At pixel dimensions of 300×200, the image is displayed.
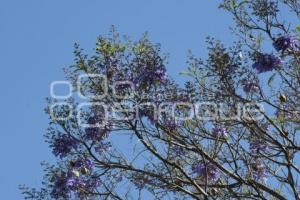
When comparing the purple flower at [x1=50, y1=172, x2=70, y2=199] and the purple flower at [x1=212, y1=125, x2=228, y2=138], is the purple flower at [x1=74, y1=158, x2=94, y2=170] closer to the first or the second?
the purple flower at [x1=50, y1=172, x2=70, y2=199]

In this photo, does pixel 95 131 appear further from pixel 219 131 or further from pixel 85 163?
pixel 219 131

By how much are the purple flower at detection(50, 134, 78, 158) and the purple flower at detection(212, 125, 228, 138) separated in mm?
1495

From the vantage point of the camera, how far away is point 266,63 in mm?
8336

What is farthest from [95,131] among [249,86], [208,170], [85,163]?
[249,86]

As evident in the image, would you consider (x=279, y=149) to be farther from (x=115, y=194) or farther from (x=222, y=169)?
(x=115, y=194)

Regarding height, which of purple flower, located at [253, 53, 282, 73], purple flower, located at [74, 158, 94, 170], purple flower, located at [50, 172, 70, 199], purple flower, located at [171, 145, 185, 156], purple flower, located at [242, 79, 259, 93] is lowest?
purple flower, located at [50, 172, 70, 199]

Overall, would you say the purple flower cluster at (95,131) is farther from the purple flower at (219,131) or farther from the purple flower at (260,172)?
the purple flower at (260,172)

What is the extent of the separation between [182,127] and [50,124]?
1430 millimetres

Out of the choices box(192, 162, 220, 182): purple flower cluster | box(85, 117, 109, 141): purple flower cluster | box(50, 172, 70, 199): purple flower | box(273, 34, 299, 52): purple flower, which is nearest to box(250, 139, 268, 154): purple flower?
box(192, 162, 220, 182): purple flower cluster

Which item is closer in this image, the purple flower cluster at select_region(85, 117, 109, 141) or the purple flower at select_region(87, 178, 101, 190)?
the purple flower cluster at select_region(85, 117, 109, 141)

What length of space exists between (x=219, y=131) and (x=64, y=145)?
168 cm

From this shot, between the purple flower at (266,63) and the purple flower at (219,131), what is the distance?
0.76 metres

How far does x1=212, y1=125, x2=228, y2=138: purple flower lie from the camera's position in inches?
321

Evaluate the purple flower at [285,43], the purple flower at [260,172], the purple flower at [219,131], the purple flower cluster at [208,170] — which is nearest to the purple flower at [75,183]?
the purple flower cluster at [208,170]
